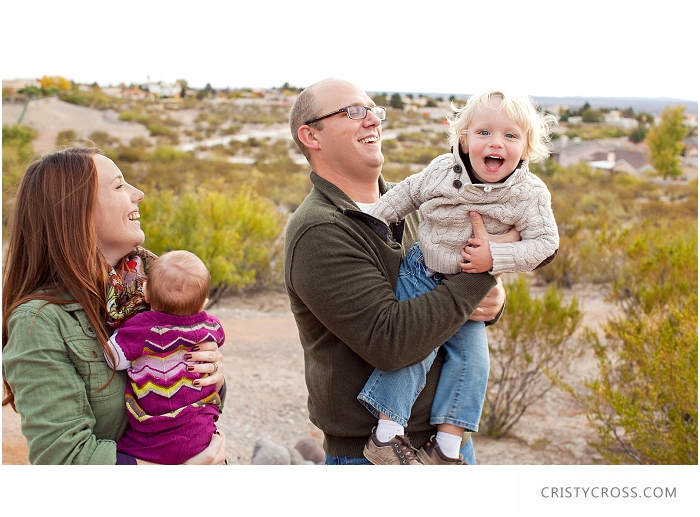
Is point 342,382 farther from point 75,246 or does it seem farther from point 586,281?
point 586,281

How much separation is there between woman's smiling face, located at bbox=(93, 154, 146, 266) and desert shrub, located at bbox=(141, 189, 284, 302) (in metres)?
6.78

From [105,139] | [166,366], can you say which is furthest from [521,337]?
[105,139]

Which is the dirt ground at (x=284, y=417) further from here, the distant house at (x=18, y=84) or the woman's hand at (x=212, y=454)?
the distant house at (x=18, y=84)

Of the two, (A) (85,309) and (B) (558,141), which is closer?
(A) (85,309)

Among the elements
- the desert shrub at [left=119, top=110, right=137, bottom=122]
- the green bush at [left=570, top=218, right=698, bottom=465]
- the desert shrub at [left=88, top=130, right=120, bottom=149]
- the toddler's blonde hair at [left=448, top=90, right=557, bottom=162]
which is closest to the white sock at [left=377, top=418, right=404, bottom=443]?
the toddler's blonde hair at [left=448, top=90, right=557, bottom=162]

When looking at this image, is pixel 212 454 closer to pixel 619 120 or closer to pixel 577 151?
pixel 577 151

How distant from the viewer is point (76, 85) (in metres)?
40.6

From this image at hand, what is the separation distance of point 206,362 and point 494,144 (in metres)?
1.23

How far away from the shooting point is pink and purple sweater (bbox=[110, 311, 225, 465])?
217 cm

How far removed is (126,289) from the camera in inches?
89.0

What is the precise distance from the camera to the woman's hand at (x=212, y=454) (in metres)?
2.29

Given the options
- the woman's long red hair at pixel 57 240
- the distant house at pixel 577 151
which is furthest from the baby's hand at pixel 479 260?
the distant house at pixel 577 151
